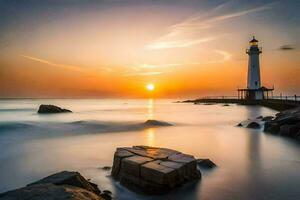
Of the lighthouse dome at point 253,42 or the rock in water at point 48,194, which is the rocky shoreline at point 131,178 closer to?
the rock in water at point 48,194

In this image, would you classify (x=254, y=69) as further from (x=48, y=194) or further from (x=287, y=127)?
(x=48, y=194)

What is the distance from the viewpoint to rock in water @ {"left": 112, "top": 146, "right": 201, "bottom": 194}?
173 inches

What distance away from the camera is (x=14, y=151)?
976 cm

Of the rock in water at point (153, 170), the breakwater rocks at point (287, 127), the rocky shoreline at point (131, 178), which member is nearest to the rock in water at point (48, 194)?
the rocky shoreline at point (131, 178)

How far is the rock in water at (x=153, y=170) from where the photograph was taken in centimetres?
439

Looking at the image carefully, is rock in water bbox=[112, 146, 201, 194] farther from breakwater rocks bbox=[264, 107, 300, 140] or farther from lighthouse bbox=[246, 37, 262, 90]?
lighthouse bbox=[246, 37, 262, 90]

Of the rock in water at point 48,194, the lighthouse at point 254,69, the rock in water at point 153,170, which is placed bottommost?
the rock in water at point 153,170

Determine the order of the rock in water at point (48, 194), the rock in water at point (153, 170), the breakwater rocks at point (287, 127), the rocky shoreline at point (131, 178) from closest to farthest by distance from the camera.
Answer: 1. the rock in water at point (48, 194)
2. the rocky shoreline at point (131, 178)
3. the rock in water at point (153, 170)
4. the breakwater rocks at point (287, 127)

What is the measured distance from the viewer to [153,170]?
443 cm

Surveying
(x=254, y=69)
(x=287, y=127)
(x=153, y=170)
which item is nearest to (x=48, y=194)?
(x=153, y=170)

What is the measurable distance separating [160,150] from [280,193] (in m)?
2.67

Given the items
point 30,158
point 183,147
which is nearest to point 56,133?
point 30,158

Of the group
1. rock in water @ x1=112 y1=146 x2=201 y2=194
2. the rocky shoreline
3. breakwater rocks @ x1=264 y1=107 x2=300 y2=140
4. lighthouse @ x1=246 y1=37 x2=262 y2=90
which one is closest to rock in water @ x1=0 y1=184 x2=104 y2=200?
the rocky shoreline

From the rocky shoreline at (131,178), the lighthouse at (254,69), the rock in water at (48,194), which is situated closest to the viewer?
the rock in water at (48,194)
